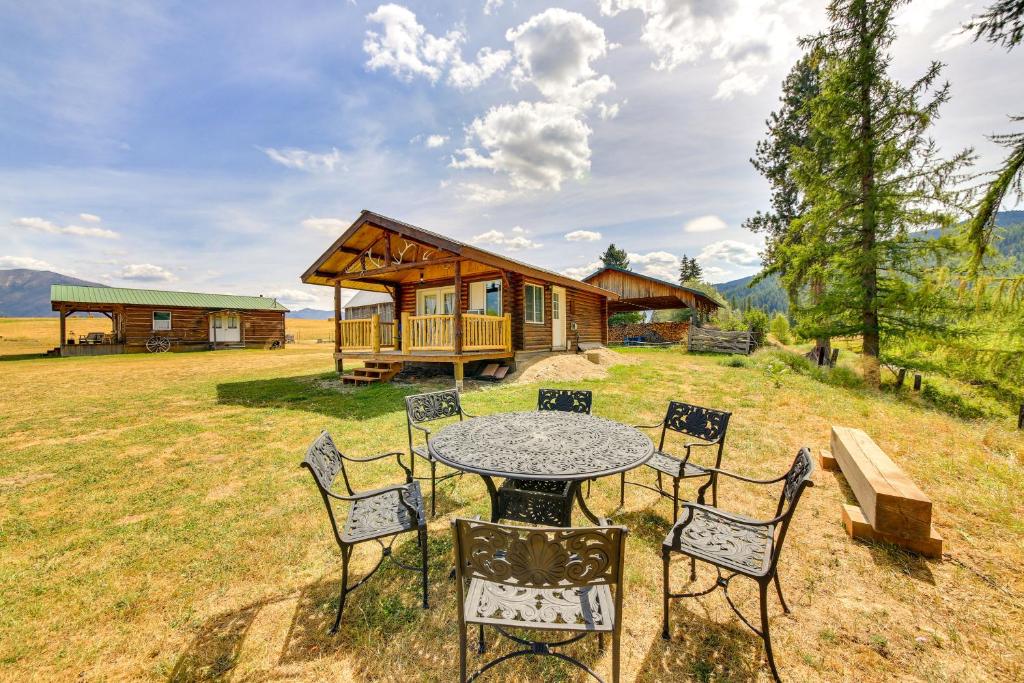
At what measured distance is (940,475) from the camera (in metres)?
4.14

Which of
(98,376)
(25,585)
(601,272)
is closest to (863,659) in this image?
(25,585)

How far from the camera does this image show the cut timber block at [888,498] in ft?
9.25

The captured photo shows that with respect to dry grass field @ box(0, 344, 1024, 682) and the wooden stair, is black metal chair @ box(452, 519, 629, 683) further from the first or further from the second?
the wooden stair

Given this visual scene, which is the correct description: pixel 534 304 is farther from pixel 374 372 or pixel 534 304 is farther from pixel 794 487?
pixel 794 487

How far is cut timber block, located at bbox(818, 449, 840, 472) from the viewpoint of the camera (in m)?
4.48

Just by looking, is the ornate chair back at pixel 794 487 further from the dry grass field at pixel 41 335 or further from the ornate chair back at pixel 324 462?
the dry grass field at pixel 41 335

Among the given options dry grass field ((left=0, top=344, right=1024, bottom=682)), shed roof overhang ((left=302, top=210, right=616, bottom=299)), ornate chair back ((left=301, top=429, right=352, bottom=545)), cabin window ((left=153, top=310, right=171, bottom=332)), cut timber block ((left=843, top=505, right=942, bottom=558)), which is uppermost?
shed roof overhang ((left=302, top=210, right=616, bottom=299))

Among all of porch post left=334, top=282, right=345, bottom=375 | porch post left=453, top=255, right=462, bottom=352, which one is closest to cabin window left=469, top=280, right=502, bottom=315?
porch post left=453, top=255, right=462, bottom=352

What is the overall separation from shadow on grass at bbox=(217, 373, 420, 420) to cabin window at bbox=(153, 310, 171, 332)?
16.9 metres

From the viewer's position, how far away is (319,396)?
29.3ft

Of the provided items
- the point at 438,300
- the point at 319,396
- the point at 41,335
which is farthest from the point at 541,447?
the point at 41,335

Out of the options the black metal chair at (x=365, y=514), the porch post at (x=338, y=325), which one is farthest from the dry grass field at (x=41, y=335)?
the black metal chair at (x=365, y=514)

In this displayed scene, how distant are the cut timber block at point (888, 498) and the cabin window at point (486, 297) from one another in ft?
29.3

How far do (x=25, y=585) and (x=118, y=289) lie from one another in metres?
28.0
